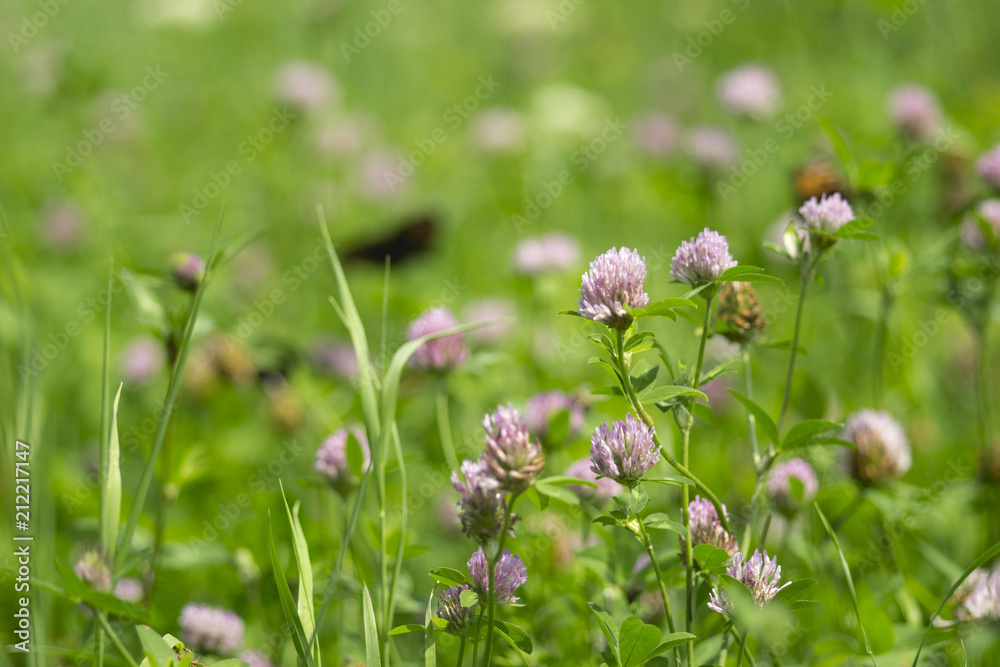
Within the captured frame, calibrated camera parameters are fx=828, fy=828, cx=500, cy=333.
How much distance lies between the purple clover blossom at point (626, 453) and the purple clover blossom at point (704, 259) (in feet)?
0.80

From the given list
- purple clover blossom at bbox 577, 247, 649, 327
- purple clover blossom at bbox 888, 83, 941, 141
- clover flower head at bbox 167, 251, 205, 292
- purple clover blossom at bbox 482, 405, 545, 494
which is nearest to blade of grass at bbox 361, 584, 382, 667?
purple clover blossom at bbox 482, 405, 545, 494

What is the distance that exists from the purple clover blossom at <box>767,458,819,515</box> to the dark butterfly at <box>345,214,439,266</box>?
208cm

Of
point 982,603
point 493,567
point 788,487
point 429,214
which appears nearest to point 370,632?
point 493,567

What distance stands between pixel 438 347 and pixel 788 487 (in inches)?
30.3

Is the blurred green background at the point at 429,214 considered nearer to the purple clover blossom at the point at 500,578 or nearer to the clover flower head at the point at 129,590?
the clover flower head at the point at 129,590

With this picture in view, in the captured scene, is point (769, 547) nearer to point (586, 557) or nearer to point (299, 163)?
point (586, 557)

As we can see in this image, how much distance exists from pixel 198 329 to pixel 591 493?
0.89 meters

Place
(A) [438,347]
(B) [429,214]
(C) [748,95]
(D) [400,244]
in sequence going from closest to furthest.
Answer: (A) [438,347], (C) [748,95], (D) [400,244], (B) [429,214]

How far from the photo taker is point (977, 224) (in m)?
1.87

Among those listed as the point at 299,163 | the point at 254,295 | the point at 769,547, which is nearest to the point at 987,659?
the point at 769,547

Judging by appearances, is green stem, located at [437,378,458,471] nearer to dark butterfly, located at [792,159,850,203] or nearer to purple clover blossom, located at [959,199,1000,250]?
dark butterfly, located at [792,159,850,203]

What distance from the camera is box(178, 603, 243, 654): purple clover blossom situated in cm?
150

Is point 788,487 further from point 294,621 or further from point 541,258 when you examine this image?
point 541,258

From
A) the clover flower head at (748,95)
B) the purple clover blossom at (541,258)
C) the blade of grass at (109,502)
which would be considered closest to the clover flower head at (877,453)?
the purple clover blossom at (541,258)
